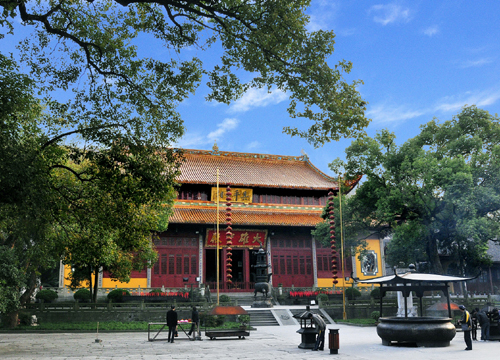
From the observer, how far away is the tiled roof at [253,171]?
113 ft

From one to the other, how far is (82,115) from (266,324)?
1464 centimetres

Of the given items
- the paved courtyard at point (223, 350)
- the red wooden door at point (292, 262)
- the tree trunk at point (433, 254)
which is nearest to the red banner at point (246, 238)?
the red wooden door at point (292, 262)

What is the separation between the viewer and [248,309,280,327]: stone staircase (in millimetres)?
22067

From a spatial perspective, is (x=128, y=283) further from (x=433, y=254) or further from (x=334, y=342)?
(x=334, y=342)

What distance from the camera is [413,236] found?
2284 cm

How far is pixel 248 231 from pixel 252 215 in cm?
121

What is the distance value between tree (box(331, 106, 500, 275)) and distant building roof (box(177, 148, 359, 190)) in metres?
9.83

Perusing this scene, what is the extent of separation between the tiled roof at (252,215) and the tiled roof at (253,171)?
1.75 meters

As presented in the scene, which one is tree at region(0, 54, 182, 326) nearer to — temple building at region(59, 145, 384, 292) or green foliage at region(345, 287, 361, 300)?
temple building at region(59, 145, 384, 292)

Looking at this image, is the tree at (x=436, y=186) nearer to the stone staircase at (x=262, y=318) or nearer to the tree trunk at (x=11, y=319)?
the stone staircase at (x=262, y=318)

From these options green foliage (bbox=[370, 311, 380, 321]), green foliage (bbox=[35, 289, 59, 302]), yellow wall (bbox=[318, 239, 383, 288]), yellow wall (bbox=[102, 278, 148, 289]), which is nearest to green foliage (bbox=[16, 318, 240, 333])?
green foliage (bbox=[35, 289, 59, 302])

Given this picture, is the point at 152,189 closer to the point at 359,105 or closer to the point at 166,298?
the point at 359,105

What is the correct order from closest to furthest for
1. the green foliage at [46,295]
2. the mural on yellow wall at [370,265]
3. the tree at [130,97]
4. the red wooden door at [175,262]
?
the tree at [130,97], the green foliage at [46,295], the red wooden door at [175,262], the mural on yellow wall at [370,265]

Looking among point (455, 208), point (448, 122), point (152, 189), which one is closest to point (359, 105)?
point (152, 189)
